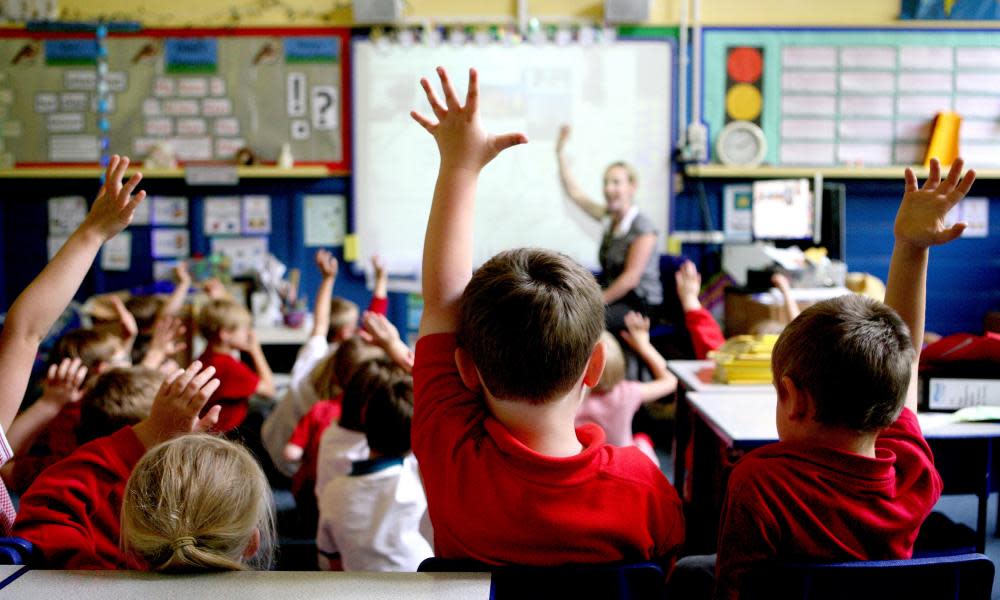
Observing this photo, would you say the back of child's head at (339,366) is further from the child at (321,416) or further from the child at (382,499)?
the child at (382,499)

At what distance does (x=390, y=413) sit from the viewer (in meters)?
1.80

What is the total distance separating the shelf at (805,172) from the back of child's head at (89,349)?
352cm

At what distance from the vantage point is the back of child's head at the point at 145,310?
346cm

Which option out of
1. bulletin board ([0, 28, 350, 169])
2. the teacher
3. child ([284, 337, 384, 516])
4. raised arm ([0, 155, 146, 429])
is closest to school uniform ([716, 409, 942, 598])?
raised arm ([0, 155, 146, 429])

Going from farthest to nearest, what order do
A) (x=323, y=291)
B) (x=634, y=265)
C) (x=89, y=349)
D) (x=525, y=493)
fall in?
(x=634, y=265) → (x=323, y=291) → (x=89, y=349) → (x=525, y=493)

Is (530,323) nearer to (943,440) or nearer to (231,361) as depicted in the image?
(943,440)

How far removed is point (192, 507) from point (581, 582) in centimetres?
46

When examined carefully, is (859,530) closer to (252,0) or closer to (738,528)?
(738,528)

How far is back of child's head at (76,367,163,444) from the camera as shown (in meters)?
1.67

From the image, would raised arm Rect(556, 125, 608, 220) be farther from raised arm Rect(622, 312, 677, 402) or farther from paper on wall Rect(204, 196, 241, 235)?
raised arm Rect(622, 312, 677, 402)

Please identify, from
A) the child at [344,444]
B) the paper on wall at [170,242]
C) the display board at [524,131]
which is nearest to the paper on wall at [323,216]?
the display board at [524,131]

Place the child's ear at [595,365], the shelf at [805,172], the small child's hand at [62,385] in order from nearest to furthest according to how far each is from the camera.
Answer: the child's ear at [595,365], the small child's hand at [62,385], the shelf at [805,172]

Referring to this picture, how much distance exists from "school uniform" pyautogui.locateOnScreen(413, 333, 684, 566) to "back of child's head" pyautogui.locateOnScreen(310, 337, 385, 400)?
1209 millimetres

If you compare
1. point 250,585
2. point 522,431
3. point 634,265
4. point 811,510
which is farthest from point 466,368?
point 634,265
